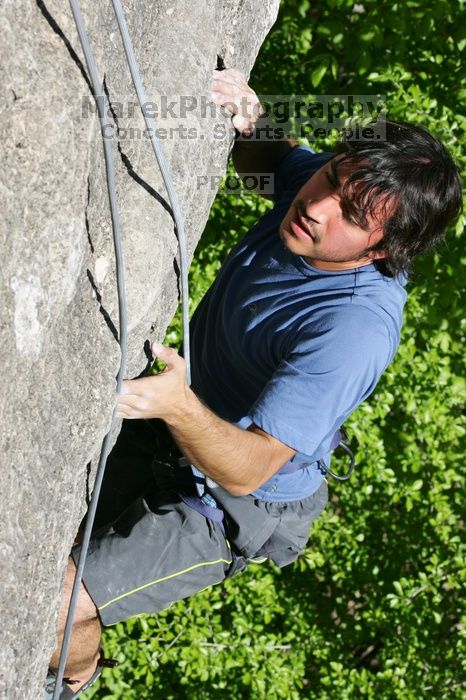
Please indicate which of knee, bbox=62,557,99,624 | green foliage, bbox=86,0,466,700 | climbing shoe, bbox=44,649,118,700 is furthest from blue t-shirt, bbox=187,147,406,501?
green foliage, bbox=86,0,466,700

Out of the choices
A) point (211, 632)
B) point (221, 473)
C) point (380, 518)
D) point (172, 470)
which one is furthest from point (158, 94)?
point (380, 518)

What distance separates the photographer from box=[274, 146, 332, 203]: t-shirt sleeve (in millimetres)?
3061

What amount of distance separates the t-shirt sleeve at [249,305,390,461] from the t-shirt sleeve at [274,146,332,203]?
730mm

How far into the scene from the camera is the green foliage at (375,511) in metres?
4.73

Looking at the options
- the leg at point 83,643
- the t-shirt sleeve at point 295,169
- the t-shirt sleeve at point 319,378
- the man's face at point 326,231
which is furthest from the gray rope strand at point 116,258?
the t-shirt sleeve at point 295,169

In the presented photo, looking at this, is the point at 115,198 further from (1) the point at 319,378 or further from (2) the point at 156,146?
(1) the point at 319,378

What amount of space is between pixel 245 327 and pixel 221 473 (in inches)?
21.7

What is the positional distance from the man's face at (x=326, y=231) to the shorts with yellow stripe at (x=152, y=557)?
935 mm

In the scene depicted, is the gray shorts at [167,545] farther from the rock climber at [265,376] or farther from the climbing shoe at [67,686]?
the climbing shoe at [67,686]

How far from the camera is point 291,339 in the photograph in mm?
2547

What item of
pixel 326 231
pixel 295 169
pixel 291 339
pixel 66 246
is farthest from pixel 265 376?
pixel 66 246

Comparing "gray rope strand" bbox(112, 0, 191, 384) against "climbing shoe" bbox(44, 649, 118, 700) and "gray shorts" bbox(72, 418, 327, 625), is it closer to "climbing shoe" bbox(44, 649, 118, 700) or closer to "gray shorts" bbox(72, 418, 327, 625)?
"gray shorts" bbox(72, 418, 327, 625)

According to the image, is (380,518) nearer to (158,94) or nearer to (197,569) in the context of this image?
(197,569)

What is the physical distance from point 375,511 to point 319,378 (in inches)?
130
